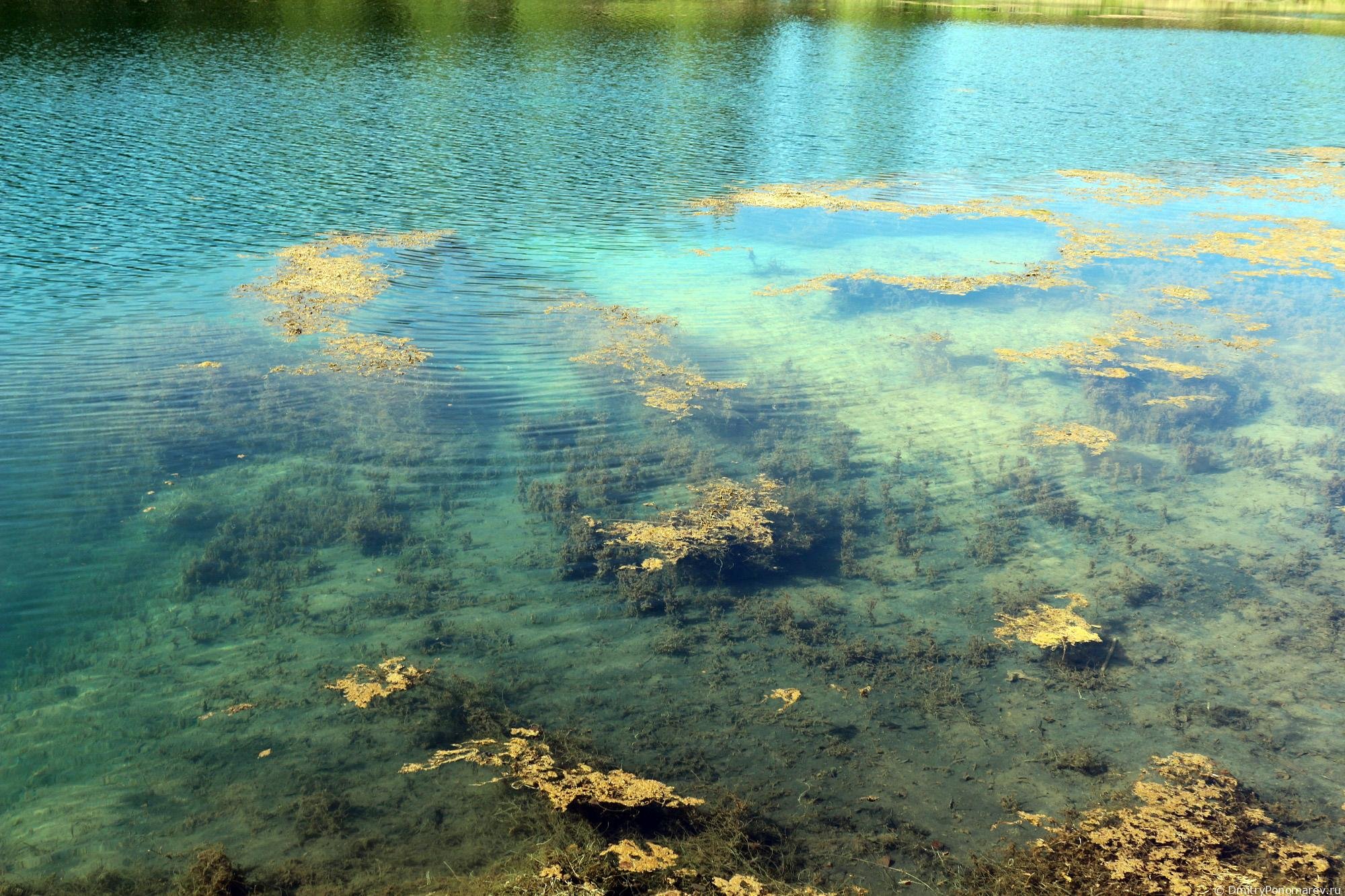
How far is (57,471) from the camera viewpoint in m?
9.59

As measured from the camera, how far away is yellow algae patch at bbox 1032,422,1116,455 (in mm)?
10906

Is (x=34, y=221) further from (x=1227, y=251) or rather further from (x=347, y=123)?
(x=1227, y=251)

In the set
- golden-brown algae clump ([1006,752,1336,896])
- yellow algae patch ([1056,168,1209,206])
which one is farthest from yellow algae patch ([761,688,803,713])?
yellow algae patch ([1056,168,1209,206])

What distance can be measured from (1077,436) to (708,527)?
525 centimetres

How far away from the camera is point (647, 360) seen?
506 inches

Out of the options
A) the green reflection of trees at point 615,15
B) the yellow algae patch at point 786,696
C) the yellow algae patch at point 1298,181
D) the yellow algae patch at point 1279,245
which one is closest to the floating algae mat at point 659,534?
the yellow algae patch at point 786,696

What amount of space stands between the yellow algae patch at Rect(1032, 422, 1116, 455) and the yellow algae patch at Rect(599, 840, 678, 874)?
297 inches

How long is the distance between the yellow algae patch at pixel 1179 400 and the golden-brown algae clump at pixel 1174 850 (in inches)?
271

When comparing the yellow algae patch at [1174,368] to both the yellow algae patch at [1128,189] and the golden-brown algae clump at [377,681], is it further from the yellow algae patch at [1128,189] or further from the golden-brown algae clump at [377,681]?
the golden-brown algae clump at [377,681]

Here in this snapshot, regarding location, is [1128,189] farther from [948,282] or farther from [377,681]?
[377,681]

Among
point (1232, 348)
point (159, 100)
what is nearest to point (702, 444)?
point (1232, 348)

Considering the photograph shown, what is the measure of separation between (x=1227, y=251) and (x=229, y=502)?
60.8ft

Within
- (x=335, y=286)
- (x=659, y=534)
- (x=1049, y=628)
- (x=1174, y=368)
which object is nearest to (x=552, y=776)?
(x=659, y=534)

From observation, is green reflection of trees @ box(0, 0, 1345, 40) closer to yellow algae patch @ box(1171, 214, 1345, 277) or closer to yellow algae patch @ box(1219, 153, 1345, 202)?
yellow algae patch @ box(1219, 153, 1345, 202)
